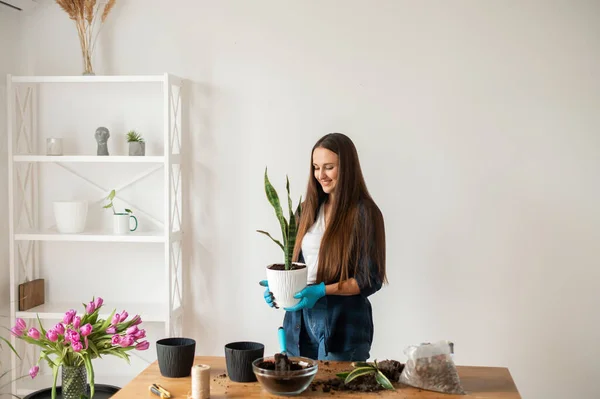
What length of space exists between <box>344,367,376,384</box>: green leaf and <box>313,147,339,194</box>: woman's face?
910 millimetres

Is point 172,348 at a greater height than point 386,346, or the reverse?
point 172,348

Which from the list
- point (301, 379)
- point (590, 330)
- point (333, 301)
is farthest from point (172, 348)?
point (590, 330)

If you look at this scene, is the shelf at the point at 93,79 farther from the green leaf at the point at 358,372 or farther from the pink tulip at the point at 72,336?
the green leaf at the point at 358,372

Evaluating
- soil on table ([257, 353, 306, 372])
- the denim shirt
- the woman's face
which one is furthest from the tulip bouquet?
the woman's face

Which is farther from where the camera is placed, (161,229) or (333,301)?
(161,229)

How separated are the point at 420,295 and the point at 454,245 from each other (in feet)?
1.05

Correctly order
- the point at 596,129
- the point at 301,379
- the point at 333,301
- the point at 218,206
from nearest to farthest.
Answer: the point at 301,379 < the point at 333,301 < the point at 596,129 < the point at 218,206

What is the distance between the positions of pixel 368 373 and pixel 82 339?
3.06 feet

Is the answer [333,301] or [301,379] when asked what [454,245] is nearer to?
[333,301]

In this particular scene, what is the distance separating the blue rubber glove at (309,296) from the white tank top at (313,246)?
7.6 inches

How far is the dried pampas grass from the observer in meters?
3.62

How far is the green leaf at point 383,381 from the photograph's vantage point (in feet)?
7.00

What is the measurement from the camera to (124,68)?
150 inches

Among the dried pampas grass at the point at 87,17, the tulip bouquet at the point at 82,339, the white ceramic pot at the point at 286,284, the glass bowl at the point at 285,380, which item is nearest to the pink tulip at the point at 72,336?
the tulip bouquet at the point at 82,339
